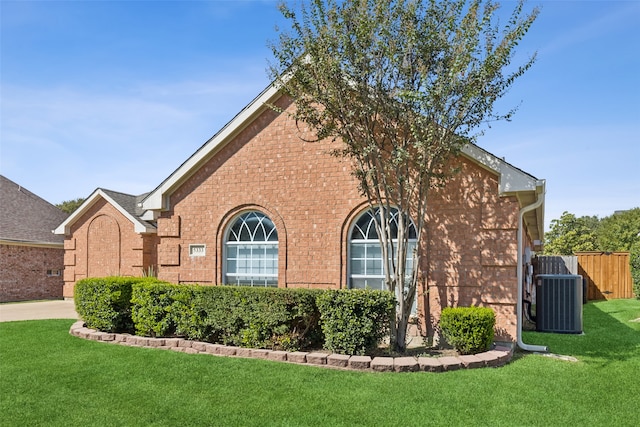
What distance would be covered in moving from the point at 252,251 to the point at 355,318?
4.57 meters

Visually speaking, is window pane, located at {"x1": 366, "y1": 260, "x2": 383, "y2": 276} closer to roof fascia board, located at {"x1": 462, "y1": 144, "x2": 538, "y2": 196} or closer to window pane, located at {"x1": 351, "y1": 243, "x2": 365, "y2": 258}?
window pane, located at {"x1": 351, "y1": 243, "x2": 365, "y2": 258}

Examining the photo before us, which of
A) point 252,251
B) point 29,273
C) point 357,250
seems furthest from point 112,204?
point 357,250

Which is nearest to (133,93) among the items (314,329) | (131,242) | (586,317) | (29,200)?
(314,329)

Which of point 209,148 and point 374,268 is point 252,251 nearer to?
point 209,148

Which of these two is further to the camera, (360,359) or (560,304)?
(560,304)

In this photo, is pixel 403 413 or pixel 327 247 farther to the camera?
pixel 327 247

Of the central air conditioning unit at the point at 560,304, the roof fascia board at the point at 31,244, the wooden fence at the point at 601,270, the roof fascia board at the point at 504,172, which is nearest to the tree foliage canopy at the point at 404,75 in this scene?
the roof fascia board at the point at 504,172

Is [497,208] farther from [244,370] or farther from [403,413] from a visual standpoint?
[244,370]

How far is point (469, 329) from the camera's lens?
8.14 meters

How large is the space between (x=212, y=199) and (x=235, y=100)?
2.70m

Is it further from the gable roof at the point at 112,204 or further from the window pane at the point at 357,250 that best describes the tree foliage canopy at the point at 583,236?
the gable roof at the point at 112,204

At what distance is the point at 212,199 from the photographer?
1223cm

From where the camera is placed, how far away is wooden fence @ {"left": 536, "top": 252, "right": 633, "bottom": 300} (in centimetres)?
2125

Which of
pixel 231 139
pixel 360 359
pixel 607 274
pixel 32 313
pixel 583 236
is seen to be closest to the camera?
pixel 360 359
